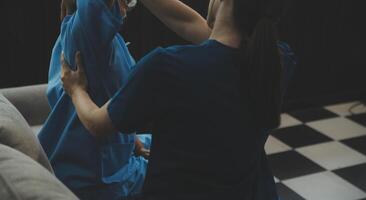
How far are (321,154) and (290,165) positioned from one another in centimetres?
26

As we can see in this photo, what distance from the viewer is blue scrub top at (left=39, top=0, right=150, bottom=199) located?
1.58 metres

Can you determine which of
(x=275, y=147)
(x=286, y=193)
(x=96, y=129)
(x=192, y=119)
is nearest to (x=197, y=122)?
(x=192, y=119)

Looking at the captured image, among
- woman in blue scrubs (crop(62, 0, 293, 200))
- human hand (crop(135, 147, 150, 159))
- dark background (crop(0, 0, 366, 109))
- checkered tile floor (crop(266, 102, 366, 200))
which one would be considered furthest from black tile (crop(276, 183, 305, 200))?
woman in blue scrubs (crop(62, 0, 293, 200))

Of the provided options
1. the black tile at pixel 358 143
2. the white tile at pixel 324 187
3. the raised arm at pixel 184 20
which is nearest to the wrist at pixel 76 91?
the raised arm at pixel 184 20

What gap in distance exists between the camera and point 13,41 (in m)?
3.08

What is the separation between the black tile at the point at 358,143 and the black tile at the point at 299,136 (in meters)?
0.12

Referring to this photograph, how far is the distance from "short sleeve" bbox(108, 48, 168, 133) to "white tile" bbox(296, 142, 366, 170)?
217 cm

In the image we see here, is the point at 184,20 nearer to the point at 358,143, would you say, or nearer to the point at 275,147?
the point at 275,147

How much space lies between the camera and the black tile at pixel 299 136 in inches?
142

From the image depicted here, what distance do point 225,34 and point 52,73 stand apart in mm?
644

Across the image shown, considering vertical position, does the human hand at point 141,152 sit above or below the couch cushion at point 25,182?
below

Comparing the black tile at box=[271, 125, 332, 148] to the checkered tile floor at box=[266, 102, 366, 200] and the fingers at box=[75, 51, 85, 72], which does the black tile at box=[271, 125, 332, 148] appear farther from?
the fingers at box=[75, 51, 85, 72]

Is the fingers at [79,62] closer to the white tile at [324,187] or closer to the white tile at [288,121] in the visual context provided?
the white tile at [324,187]

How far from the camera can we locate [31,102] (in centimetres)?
223
